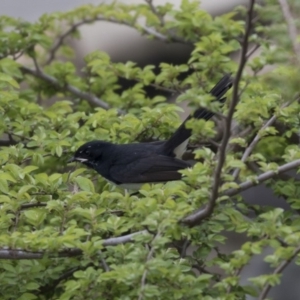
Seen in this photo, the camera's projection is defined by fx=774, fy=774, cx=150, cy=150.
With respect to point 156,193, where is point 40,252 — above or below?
below

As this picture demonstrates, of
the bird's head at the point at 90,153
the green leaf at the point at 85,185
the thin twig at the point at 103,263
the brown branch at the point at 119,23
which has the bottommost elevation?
the bird's head at the point at 90,153

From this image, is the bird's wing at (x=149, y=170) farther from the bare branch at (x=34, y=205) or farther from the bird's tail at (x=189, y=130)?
the bare branch at (x=34, y=205)

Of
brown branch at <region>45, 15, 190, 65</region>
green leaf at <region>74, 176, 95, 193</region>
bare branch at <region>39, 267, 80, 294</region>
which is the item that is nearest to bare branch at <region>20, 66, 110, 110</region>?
brown branch at <region>45, 15, 190, 65</region>

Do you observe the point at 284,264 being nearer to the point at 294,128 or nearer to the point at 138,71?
the point at 294,128

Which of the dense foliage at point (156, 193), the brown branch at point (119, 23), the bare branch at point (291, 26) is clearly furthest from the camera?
the brown branch at point (119, 23)

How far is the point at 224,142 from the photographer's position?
3.09 metres

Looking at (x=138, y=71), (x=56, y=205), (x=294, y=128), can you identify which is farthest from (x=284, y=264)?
(x=138, y=71)

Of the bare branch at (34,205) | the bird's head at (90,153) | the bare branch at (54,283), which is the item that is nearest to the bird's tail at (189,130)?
the bird's head at (90,153)

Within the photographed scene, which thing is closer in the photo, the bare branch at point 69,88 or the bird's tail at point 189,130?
the bird's tail at point 189,130

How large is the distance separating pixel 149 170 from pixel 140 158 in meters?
0.11

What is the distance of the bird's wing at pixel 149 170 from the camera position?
522 cm

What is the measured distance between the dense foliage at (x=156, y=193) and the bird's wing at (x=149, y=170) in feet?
0.53

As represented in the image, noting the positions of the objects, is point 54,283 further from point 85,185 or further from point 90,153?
point 90,153

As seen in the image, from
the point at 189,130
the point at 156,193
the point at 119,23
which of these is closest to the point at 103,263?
the point at 156,193
